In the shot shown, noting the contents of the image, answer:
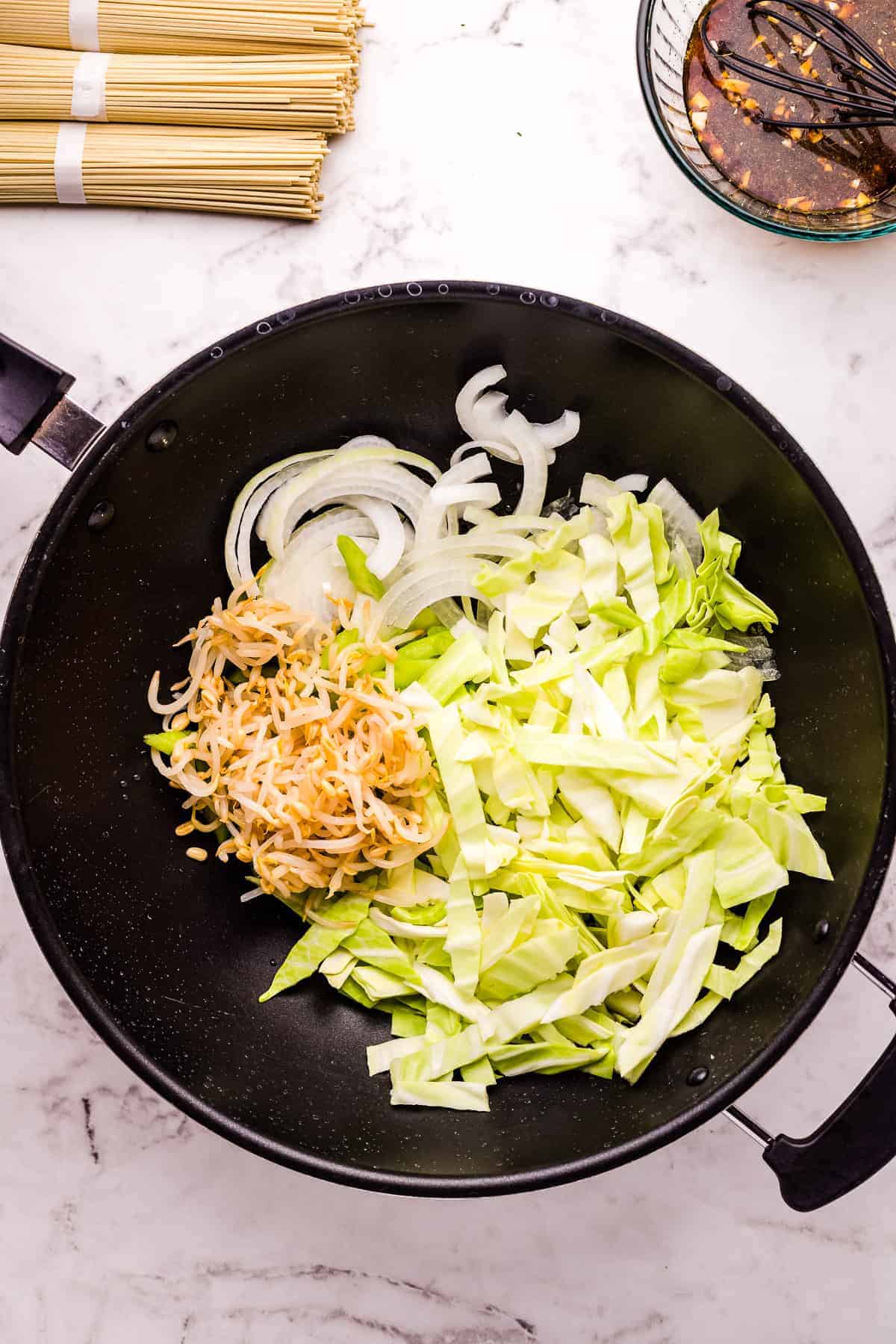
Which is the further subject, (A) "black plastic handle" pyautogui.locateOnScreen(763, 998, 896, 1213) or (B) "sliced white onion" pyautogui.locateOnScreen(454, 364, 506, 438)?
(B) "sliced white onion" pyautogui.locateOnScreen(454, 364, 506, 438)

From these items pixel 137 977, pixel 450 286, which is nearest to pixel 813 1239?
pixel 137 977

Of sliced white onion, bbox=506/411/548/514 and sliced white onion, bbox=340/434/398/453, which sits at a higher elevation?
sliced white onion, bbox=506/411/548/514

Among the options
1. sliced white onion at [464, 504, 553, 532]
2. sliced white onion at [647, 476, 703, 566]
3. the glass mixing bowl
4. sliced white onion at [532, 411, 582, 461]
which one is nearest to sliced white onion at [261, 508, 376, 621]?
sliced white onion at [464, 504, 553, 532]

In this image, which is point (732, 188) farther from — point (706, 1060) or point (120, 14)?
point (706, 1060)

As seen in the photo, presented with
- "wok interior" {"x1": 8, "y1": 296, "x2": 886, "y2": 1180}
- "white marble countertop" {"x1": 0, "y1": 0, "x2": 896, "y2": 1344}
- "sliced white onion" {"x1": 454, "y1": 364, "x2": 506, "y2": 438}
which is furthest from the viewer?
"white marble countertop" {"x1": 0, "y1": 0, "x2": 896, "y2": 1344}

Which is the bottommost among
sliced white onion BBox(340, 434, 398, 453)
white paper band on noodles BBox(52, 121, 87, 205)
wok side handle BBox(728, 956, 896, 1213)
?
wok side handle BBox(728, 956, 896, 1213)

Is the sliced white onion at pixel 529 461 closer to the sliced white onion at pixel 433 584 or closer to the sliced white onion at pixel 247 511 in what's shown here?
the sliced white onion at pixel 433 584

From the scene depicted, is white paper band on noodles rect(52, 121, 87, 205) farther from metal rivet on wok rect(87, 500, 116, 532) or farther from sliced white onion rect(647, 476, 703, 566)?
sliced white onion rect(647, 476, 703, 566)

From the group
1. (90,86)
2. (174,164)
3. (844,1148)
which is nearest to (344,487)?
(174,164)

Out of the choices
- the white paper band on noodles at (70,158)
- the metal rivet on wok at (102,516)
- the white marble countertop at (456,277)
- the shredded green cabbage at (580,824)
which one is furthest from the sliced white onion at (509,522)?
the white paper band on noodles at (70,158)
